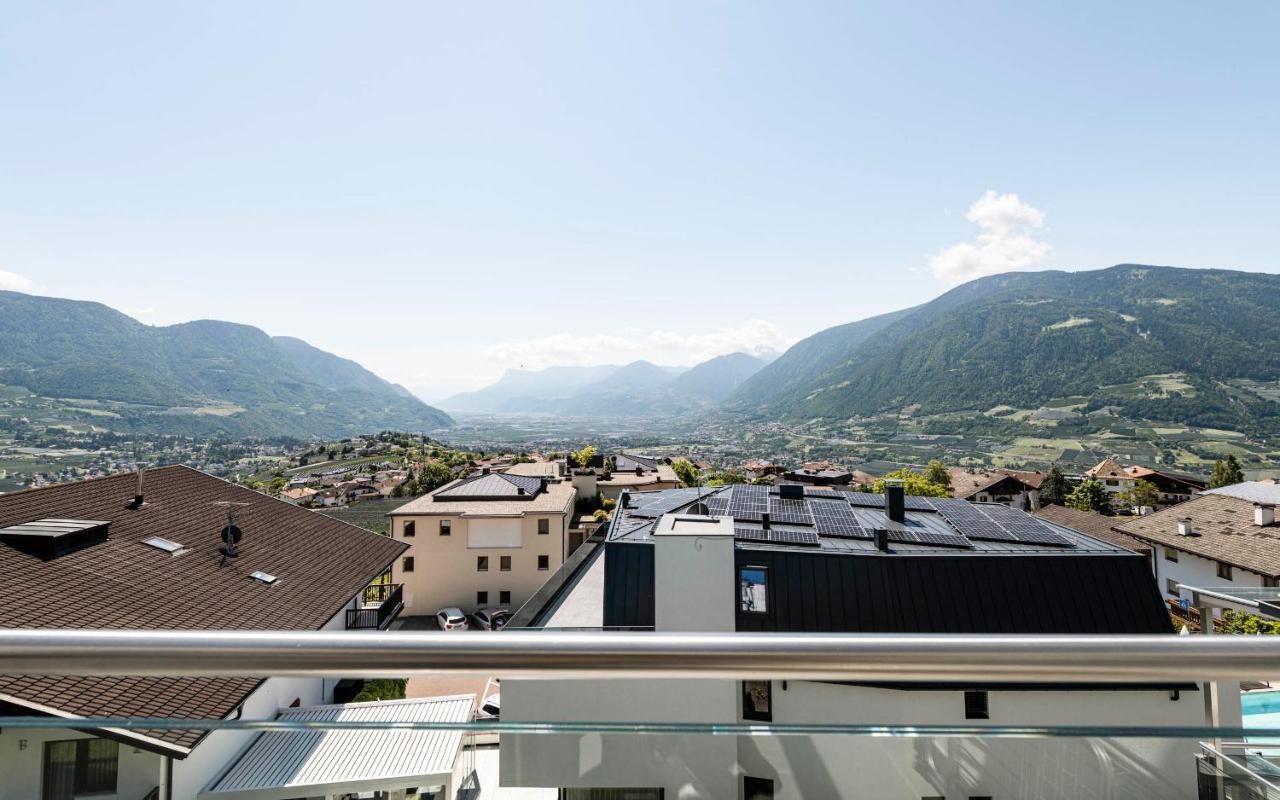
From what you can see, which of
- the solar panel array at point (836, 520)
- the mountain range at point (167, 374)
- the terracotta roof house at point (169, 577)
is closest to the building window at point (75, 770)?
the terracotta roof house at point (169, 577)

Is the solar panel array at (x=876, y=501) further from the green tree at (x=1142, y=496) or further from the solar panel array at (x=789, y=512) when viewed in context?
the green tree at (x=1142, y=496)

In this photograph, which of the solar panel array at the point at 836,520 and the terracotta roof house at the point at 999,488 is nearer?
the solar panel array at the point at 836,520

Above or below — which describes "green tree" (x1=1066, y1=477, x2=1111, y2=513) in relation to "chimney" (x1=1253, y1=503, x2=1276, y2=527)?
below

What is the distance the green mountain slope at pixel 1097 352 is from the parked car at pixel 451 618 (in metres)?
139

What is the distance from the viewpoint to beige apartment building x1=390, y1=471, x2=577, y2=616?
21688 millimetres

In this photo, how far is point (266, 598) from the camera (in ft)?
35.2

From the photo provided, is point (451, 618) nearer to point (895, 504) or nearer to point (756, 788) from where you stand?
point (895, 504)

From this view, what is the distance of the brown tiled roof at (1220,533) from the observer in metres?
17.3

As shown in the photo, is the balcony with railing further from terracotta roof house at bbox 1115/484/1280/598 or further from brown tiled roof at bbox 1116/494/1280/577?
brown tiled roof at bbox 1116/494/1280/577

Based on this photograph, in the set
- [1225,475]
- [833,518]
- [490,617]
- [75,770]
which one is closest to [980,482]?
[1225,475]

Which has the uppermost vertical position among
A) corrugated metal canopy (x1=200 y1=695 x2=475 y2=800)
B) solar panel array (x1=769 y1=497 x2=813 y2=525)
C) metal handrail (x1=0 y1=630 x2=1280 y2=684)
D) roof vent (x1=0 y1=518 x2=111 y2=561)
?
metal handrail (x1=0 y1=630 x2=1280 y2=684)

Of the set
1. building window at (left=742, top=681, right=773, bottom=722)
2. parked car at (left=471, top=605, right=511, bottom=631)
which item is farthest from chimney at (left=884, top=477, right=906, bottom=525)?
parked car at (left=471, top=605, right=511, bottom=631)

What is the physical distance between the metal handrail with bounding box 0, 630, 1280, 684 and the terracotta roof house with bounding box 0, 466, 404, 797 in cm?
61

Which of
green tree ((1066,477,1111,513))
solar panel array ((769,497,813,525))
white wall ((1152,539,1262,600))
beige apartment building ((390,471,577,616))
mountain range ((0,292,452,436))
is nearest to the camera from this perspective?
solar panel array ((769,497,813,525))
